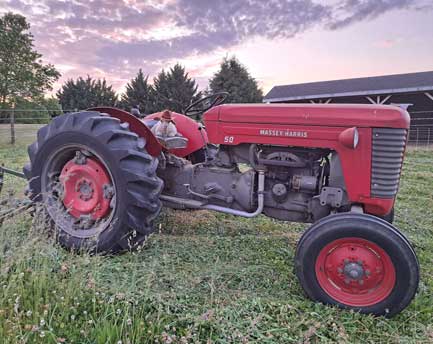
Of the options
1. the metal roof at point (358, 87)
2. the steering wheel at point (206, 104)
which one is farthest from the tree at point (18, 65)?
the steering wheel at point (206, 104)

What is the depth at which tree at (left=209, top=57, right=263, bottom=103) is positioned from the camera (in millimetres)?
26453

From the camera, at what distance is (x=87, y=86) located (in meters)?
31.5

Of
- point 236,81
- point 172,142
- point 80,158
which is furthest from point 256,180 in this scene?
point 236,81

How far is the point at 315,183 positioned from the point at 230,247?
3.21 ft

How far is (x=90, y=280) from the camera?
1.99 m

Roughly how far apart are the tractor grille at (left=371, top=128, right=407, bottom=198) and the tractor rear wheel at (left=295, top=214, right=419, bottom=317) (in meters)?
0.34

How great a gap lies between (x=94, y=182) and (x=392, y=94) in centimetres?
1573

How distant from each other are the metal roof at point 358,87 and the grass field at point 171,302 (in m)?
14.1

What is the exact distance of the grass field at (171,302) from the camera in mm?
1697

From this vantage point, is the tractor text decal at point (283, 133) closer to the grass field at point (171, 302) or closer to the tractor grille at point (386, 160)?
the tractor grille at point (386, 160)

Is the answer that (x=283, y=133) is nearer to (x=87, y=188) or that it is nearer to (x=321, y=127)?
(x=321, y=127)

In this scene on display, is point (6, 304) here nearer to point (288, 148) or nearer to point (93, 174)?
point (93, 174)

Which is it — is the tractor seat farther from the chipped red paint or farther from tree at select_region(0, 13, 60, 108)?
tree at select_region(0, 13, 60, 108)

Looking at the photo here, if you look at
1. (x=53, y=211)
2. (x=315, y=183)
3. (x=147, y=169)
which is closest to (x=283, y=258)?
(x=315, y=183)
